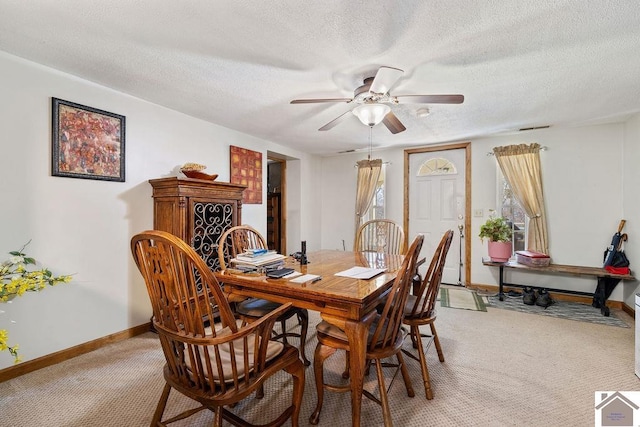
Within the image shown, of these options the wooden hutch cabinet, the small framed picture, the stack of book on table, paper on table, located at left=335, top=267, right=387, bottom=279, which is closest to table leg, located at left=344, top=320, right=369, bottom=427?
paper on table, located at left=335, top=267, right=387, bottom=279

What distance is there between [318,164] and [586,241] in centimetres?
407

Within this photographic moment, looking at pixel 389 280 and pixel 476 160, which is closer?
pixel 389 280

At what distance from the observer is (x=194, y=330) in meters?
1.10

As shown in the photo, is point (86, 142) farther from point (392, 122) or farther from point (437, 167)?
point (437, 167)

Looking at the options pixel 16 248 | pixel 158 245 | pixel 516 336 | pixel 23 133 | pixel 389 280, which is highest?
pixel 23 133

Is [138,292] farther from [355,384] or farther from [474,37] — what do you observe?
[474,37]

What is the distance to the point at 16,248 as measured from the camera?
2.01 metres

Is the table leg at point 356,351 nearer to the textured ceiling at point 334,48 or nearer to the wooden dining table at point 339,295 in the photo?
the wooden dining table at point 339,295

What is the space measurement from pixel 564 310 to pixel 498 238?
1.03 m

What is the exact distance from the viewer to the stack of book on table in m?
1.81

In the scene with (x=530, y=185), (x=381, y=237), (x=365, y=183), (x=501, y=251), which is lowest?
(x=501, y=251)

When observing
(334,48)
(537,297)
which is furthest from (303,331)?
(537,297)

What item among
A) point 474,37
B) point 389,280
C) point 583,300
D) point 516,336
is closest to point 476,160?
point 583,300

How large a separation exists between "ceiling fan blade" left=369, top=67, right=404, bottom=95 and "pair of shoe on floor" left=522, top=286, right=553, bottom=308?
3182 millimetres
